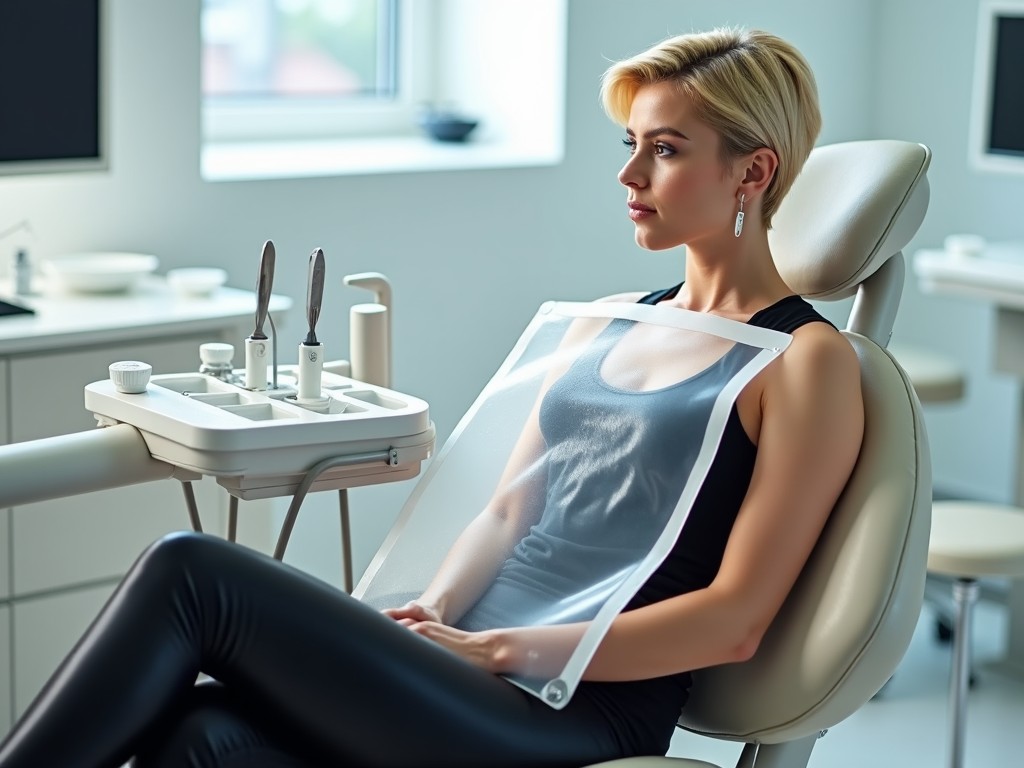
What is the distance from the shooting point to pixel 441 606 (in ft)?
5.15

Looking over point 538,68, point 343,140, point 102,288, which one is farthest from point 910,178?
point 343,140

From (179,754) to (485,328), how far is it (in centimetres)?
205

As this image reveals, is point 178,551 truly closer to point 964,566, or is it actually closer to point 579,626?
point 579,626

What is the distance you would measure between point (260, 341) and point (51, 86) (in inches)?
38.3

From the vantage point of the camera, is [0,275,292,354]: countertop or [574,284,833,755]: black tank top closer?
[574,284,833,755]: black tank top

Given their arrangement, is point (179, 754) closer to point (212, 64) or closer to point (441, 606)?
point (441, 606)

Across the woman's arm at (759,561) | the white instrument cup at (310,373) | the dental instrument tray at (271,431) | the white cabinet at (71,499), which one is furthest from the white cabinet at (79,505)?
the woman's arm at (759,561)

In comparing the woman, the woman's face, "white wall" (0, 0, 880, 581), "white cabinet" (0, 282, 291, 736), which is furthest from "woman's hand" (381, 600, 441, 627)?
"white wall" (0, 0, 880, 581)

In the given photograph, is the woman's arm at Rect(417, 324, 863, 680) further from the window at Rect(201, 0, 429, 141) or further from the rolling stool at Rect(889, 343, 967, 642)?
the window at Rect(201, 0, 429, 141)

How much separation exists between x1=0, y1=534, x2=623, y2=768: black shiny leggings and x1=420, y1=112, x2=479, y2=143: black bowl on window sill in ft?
7.02

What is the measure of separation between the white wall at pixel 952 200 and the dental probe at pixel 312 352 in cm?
243

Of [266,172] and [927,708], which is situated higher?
[266,172]

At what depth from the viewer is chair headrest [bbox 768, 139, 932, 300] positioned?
1.58 m

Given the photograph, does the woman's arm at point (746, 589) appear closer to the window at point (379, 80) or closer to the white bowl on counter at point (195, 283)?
the white bowl on counter at point (195, 283)
